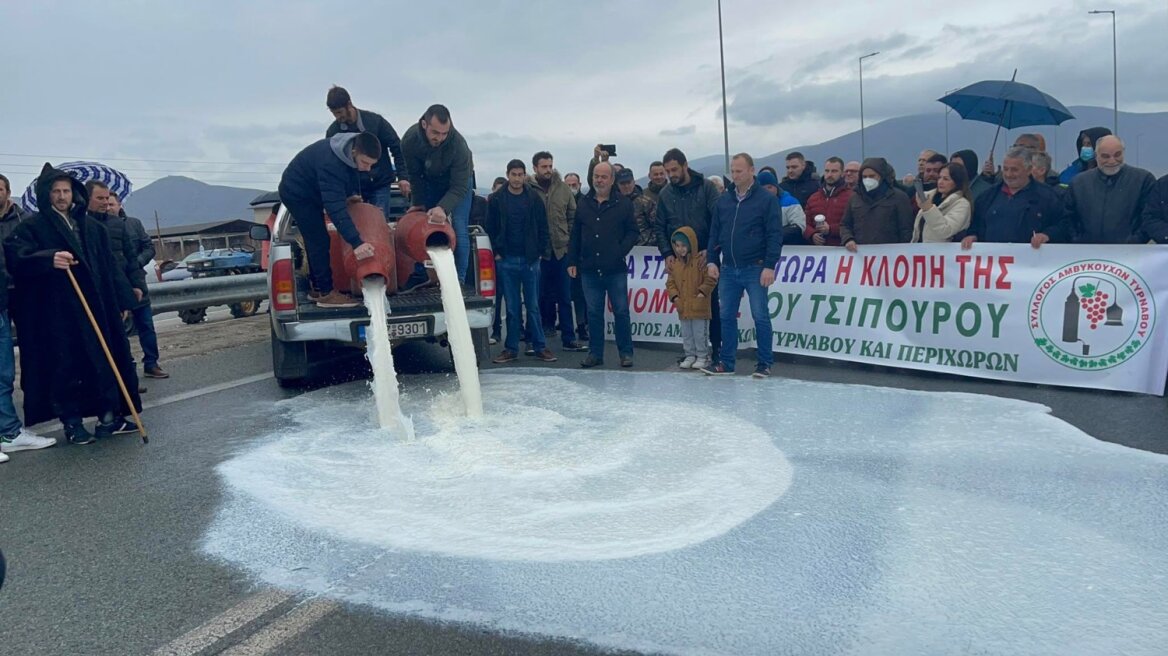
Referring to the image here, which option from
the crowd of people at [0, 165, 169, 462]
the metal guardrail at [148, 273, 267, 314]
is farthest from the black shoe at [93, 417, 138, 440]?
the metal guardrail at [148, 273, 267, 314]

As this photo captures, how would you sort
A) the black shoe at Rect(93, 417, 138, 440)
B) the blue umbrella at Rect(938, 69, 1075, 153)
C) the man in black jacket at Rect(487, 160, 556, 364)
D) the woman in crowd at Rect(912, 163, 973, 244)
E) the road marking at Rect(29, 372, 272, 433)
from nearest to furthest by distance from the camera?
the black shoe at Rect(93, 417, 138, 440)
the road marking at Rect(29, 372, 272, 433)
the woman in crowd at Rect(912, 163, 973, 244)
the man in black jacket at Rect(487, 160, 556, 364)
the blue umbrella at Rect(938, 69, 1075, 153)

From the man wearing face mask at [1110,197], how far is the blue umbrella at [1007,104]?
11.2ft

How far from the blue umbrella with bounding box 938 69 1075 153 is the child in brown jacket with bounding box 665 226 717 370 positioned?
4.82 meters

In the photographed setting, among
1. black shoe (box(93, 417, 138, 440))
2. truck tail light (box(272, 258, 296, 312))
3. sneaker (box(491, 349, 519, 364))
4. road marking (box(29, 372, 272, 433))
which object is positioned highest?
truck tail light (box(272, 258, 296, 312))

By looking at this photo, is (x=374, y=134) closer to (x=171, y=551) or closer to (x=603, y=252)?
(x=603, y=252)

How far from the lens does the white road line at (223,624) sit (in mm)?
3107

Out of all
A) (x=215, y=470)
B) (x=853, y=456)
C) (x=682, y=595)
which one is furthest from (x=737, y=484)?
(x=215, y=470)

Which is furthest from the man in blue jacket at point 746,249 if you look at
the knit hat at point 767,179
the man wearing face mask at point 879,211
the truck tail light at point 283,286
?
the truck tail light at point 283,286

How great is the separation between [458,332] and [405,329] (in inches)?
27.3

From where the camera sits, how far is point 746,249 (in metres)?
7.50

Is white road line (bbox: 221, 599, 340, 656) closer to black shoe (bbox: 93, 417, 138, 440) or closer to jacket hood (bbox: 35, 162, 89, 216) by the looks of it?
black shoe (bbox: 93, 417, 138, 440)

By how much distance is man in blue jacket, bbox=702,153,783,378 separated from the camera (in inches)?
293

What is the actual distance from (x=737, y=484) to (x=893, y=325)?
3.99m

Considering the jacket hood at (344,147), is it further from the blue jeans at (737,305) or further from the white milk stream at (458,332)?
the blue jeans at (737,305)
